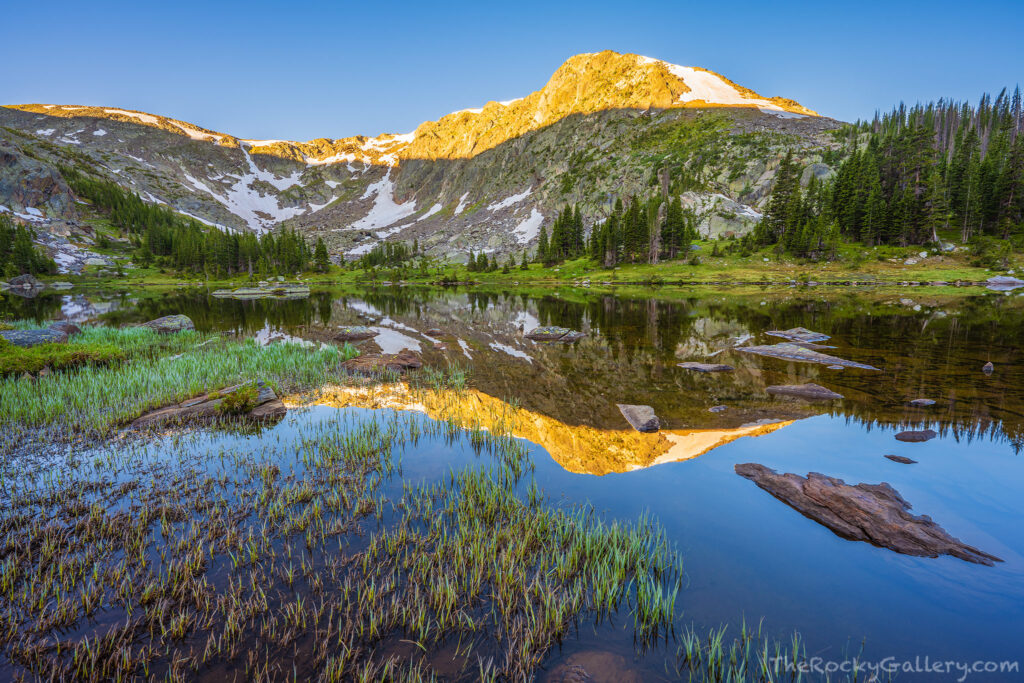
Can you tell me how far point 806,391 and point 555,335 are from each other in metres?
16.1

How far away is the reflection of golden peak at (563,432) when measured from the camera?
10.6m

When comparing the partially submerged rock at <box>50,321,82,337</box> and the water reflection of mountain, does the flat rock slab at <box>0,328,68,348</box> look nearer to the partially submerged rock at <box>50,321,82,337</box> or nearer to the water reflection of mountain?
the partially submerged rock at <box>50,321,82,337</box>

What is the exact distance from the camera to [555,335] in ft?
95.0

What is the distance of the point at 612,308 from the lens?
4694cm

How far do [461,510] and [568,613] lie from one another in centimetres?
309

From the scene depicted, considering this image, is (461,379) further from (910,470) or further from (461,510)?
(910,470)

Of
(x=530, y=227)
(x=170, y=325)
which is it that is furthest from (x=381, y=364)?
(x=530, y=227)

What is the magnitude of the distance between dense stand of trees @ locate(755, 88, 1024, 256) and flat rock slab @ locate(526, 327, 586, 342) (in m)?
79.4

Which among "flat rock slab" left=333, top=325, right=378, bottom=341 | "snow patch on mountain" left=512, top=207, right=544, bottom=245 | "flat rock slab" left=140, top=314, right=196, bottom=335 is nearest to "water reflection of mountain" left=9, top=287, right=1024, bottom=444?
"flat rock slab" left=333, top=325, right=378, bottom=341

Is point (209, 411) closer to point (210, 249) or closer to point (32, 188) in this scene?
point (210, 249)

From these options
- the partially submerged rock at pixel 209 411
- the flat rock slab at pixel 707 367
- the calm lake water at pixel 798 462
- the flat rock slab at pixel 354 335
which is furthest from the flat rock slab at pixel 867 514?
the flat rock slab at pixel 354 335

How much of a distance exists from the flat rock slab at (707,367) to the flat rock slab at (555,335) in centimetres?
931

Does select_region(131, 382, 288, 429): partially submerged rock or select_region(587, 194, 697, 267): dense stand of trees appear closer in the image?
select_region(131, 382, 288, 429): partially submerged rock

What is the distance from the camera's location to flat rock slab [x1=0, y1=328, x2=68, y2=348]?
66.6 ft
